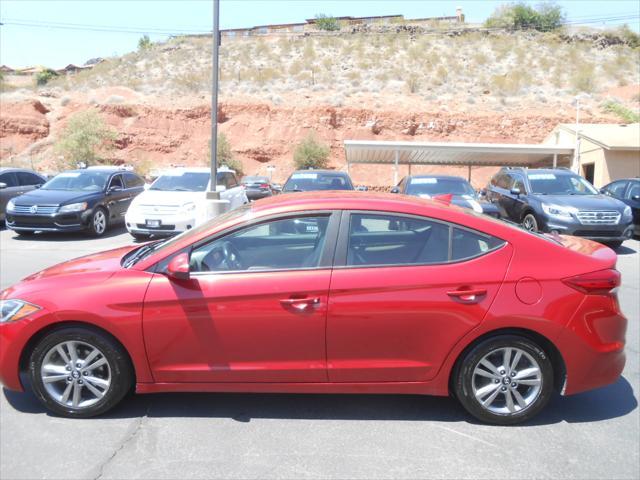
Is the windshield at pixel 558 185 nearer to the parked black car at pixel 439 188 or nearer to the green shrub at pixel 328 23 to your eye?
the parked black car at pixel 439 188

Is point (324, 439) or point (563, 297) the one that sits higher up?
point (563, 297)

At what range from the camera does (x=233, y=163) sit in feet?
133

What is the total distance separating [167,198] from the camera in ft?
40.2

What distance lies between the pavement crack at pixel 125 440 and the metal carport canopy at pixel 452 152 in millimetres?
19200

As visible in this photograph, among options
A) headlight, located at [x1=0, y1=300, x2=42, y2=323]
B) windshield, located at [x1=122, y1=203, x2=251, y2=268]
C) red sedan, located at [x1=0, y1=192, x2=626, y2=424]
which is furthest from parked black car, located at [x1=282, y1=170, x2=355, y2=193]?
headlight, located at [x1=0, y1=300, x2=42, y2=323]

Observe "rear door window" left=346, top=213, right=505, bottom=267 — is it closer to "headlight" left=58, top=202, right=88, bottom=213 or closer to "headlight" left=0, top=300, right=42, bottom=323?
"headlight" left=0, top=300, right=42, bottom=323

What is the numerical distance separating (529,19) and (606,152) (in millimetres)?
46677

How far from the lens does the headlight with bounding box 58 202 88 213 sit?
12734mm

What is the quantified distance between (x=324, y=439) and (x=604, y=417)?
6.72 feet

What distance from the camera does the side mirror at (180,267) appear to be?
363 centimetres

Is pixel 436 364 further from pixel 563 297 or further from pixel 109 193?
pixel 109 193

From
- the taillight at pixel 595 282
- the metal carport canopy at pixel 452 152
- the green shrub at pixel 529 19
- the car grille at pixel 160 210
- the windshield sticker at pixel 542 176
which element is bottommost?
the car grille at pixel 160 210

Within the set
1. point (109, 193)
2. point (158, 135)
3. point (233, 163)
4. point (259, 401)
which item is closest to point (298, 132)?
point (233, 163)

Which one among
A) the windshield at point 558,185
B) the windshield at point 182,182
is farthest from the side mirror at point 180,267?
the windshield at point 558,185
